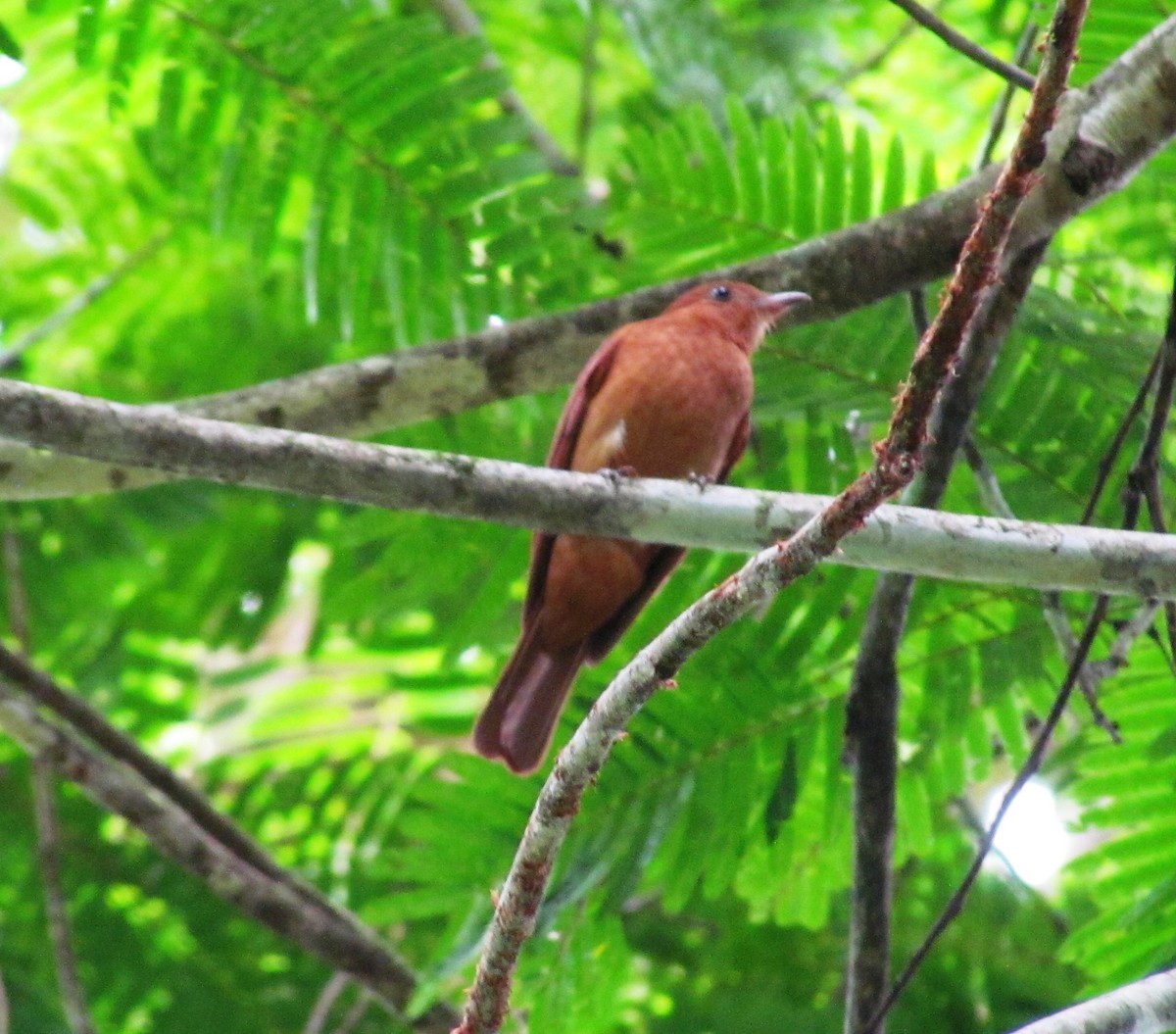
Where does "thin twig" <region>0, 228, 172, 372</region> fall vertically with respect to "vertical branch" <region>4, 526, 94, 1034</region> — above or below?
above

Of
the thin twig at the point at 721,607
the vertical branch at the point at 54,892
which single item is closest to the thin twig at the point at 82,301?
the vertical branch at the point at 54,892

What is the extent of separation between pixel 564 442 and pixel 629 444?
192mm

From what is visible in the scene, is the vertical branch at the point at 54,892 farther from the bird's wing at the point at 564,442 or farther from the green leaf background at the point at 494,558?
the bird's wing at the point at 564,442

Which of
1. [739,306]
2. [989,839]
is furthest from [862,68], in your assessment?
[989,839]

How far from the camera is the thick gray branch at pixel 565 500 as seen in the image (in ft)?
9.22

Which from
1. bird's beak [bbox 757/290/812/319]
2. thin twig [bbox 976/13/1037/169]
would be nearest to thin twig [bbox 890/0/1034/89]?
thin twig [bbox 976/13/1037/169]

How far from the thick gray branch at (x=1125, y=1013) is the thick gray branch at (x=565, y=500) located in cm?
71

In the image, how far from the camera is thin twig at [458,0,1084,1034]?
2.29 metres

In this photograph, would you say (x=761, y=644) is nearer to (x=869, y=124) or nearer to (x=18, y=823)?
(x=18, y=823)

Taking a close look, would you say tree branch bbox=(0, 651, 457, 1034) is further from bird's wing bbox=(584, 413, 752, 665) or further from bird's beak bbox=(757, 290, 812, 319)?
bird's beak bbox=(757, 290, 812, 319)

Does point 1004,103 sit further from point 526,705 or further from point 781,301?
point 526,705

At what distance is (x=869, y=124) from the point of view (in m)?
7.16

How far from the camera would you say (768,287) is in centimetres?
412

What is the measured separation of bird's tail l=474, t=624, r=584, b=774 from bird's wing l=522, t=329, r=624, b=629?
10 cm
